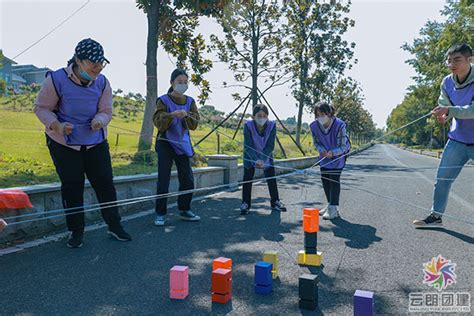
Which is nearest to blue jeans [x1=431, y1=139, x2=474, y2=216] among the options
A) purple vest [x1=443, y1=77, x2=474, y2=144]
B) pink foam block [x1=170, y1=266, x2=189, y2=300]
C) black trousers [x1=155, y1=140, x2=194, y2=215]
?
purple vest [x1=443, y1=77, x2=474, y2=144]

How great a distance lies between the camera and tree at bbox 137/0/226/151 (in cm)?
960

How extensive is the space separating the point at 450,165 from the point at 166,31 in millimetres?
8078

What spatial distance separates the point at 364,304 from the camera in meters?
2.29

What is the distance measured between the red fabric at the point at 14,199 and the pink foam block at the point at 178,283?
6.73ft

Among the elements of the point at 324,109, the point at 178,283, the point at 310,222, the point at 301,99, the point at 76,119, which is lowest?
the point at 178,283

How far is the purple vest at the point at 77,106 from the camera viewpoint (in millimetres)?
3713

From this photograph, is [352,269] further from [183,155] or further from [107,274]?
[183,155]

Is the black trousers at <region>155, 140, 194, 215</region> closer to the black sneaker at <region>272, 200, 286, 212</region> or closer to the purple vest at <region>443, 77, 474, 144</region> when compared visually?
the black sneaker at <region>272, 200, 286, 212</region>

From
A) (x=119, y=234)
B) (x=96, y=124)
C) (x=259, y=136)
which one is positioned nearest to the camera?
(x=96, y=124)

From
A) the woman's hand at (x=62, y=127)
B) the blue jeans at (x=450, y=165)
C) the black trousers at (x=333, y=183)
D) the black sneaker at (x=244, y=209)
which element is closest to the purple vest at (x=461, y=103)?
the blue jeans at (x=450, y=165)

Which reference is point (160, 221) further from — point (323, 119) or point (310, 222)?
point (323, 119)

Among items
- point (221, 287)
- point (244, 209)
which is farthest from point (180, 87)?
point (221, 287)

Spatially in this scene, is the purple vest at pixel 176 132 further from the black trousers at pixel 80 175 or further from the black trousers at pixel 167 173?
the black trousers at pixel 80 175

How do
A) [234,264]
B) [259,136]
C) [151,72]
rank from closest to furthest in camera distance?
[234,264] < [259,136] < [151,72]
